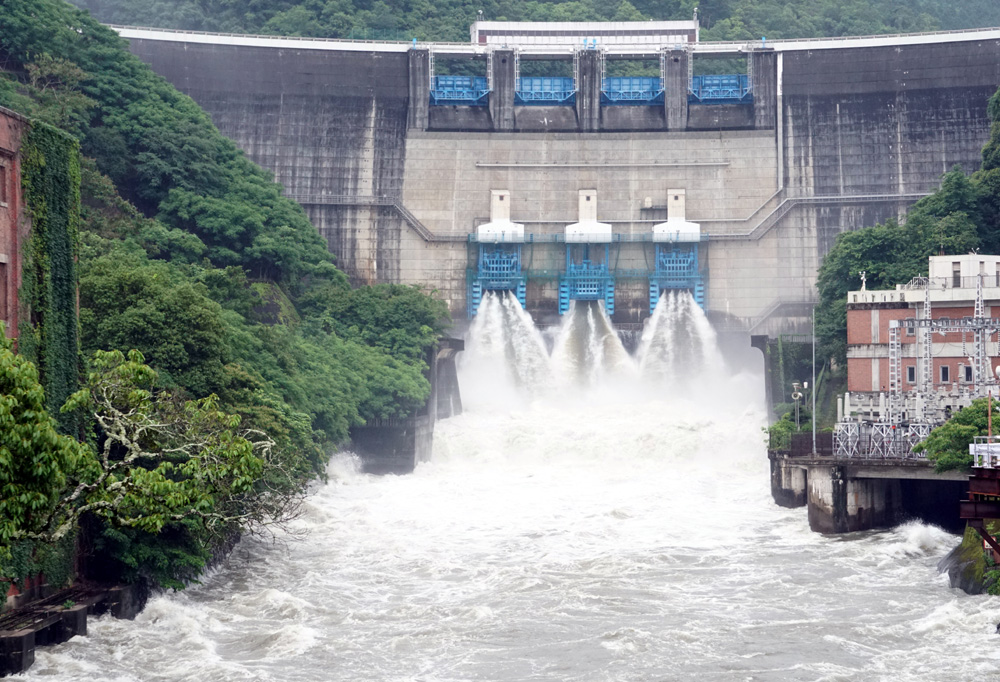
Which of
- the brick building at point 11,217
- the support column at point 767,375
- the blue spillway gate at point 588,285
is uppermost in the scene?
the blue spillway gate at point 588,285

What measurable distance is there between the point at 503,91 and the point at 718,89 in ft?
38.8

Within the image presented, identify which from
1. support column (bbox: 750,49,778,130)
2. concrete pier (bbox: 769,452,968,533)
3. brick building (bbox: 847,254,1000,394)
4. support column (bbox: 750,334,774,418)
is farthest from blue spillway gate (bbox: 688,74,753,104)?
concrete pier (bbox: 769,452,968,533)

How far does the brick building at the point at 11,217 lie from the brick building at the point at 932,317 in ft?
106

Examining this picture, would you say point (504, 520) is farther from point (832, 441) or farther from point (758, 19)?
point (758, 19)

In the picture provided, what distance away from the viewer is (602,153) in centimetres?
8550

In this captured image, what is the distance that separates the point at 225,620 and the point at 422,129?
53.3 m

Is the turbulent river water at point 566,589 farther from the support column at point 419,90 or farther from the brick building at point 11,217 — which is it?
the support column at point 419,90

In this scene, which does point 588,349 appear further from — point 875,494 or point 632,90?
point 875,494

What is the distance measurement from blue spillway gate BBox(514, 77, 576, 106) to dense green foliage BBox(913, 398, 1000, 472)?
44.8m

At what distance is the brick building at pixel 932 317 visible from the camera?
2152 inches

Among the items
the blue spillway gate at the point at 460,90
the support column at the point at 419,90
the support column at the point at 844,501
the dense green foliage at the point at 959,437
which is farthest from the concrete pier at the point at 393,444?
the dense green foliage at the point at 959,437

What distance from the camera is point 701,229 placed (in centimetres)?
8400

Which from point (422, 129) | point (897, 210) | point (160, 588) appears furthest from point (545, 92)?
point (160, 588)

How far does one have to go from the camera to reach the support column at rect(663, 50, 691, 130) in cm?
8412
